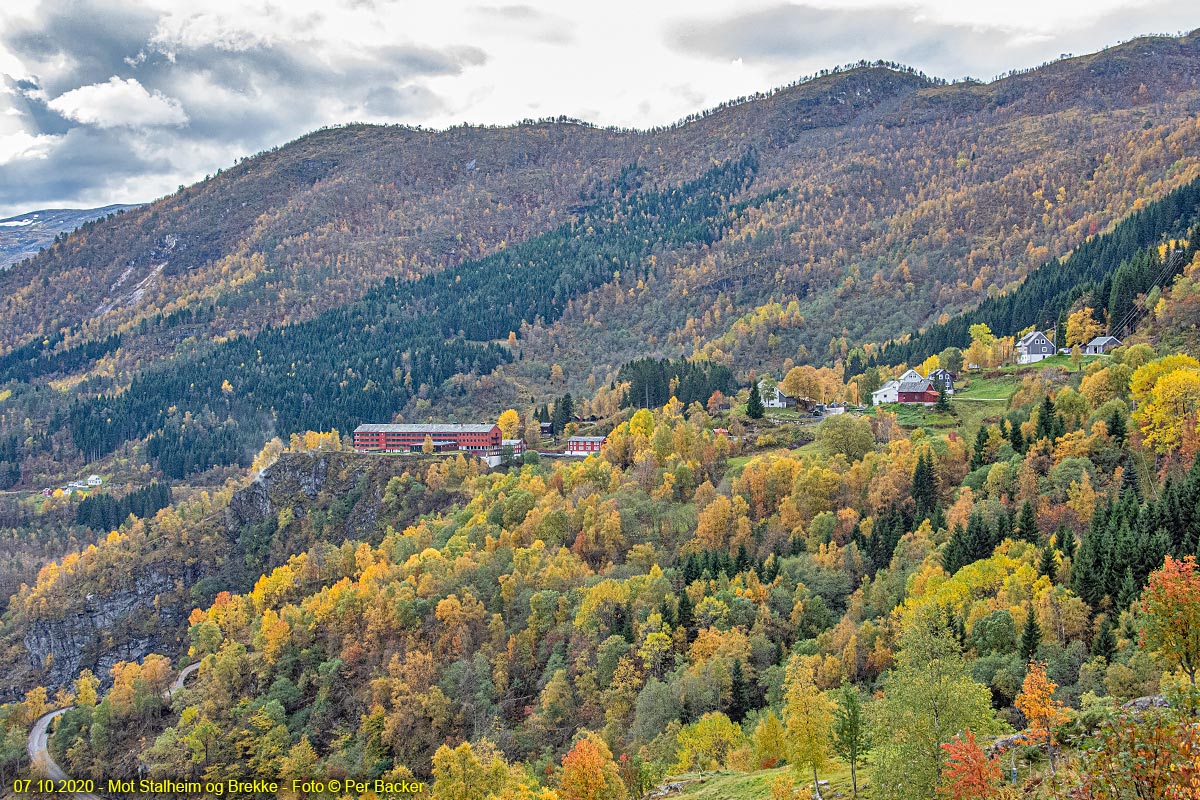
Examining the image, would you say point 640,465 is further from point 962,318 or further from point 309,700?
point 962,318

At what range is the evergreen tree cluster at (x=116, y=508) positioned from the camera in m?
189

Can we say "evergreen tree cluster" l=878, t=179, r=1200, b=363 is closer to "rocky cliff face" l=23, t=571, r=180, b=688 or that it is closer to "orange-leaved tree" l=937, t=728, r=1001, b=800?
"orange-leaved tree" l=937, t=728, r=1001, b=800

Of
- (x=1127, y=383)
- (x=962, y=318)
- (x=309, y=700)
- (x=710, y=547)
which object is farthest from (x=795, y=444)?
(x=962, y=318)

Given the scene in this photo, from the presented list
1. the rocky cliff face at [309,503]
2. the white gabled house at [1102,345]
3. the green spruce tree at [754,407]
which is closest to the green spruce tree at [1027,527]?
the white gabled house at [1102,345]

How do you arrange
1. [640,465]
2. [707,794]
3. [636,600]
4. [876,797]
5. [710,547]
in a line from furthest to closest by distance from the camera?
[640,465] → [710,547] → [636,600] → [707,794] → [876,797]

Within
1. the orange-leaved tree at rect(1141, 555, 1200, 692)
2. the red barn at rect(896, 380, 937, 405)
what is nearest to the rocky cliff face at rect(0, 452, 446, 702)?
the red barn at rect(896, 380, 937, 405)

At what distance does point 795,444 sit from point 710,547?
2813 centimetres

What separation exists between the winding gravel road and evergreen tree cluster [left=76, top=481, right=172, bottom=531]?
7442cm

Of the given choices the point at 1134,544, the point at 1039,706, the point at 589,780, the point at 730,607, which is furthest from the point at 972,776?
the point at 730,607

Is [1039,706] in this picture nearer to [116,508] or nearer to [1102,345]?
[1102,345]

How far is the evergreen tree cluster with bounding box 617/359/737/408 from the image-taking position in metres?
154

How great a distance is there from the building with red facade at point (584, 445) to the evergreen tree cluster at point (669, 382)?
1655 cm

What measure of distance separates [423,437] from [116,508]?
261ft

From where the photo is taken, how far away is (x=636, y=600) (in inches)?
3255
